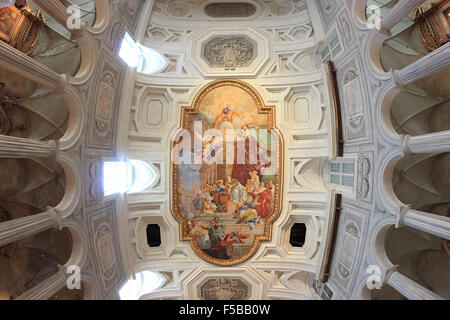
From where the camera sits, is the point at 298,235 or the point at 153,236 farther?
the point at 153,236

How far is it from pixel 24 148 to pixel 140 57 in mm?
7134

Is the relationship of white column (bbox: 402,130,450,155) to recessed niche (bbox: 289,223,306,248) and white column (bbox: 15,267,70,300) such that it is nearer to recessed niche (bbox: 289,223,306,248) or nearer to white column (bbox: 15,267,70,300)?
recessed niche (bbox: 289,223,306,248)

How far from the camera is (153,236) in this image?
12359mm

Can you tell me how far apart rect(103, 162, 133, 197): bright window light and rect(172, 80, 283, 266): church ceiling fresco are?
2094 millimetres

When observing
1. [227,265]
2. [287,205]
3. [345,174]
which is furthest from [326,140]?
[227,265]

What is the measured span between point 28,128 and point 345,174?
1152cm

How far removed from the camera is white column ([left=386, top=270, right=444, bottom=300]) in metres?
6.23

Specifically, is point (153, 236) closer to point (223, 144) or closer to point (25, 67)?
point (223, 144)

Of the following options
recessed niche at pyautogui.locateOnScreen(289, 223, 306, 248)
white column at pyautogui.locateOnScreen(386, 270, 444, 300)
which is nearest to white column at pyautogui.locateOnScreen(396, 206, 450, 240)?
white column at pyautogui.locateOnScreen(386, 270, 444, 300)

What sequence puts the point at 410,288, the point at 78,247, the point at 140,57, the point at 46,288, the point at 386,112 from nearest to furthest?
the point at 410,288, the point at 46,288, the point at 386,112, the point at 78,247, the point at 140,57

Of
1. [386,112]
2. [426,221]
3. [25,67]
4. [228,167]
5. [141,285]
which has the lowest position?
[141,285]

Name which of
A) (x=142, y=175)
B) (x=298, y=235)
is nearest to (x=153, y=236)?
(x=142, y=175)

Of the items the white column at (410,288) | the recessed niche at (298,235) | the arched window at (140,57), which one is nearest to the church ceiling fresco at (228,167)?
the recessed niche at (298,235)

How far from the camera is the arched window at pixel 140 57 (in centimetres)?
1071
